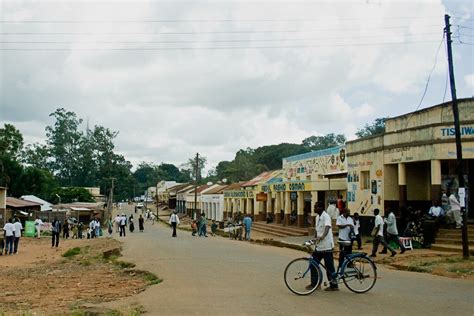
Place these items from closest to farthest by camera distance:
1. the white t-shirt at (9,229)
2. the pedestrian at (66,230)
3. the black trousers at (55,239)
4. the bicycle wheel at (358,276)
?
the bicycle wheel at (358,276)
the white t-shirt at (9,229)
the black trousers at (55,239)
the pedestrian at (66,230)

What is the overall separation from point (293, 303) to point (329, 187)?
24615mm

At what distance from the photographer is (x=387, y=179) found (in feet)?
86.0

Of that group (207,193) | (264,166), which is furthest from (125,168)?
(207,193)

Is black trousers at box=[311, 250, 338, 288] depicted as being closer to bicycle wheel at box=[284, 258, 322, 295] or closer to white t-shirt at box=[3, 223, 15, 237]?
bicycle wheel at box=[284, 258, 322, 295]

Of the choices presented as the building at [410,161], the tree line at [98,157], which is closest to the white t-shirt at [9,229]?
the building at [410,161]

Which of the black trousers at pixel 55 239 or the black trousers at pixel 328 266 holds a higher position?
the black trousers at pixel 328 266

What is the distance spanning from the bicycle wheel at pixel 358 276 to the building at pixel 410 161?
1271 cm

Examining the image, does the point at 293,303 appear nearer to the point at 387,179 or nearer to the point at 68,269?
the point at 68,269

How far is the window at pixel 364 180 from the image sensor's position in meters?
28.4

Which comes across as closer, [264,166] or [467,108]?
[467,108]

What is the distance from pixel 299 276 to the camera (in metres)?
10.7

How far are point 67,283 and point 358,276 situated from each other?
25.9ft

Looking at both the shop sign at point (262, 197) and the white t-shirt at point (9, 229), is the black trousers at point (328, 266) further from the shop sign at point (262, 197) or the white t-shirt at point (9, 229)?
the shop sign at point (262, 197)

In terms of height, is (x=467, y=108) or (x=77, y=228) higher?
(x=467, y=108)
